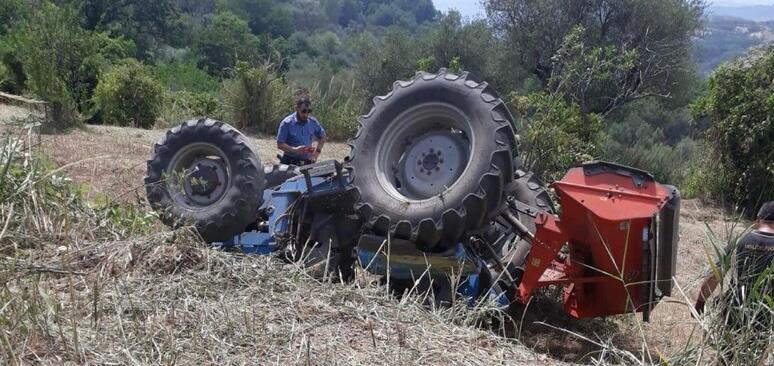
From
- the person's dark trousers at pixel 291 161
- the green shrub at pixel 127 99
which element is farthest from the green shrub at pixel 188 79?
the person's dark trousers at pixel 291 161

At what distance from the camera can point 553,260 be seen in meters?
4.93

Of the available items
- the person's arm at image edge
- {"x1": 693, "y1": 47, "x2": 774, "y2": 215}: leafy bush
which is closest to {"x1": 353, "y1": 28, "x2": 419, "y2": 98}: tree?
{"x1": 693, "y1": 47, "x2": 774, "y2": 215}: leafy bush

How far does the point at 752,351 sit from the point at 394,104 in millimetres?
3108

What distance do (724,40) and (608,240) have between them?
255 ft

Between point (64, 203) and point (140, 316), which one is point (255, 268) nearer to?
point (140, 316)

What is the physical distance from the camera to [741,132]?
44.8 feet

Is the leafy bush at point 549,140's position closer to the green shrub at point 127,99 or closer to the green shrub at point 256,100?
the green shrub at point 256,100

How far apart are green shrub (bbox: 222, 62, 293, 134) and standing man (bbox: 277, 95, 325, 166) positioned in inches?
396

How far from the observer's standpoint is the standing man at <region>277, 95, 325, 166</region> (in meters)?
7.14

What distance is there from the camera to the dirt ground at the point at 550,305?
460 cm

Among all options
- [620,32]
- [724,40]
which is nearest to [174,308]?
[620,32]

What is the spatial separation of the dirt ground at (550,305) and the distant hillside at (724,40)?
5095mm

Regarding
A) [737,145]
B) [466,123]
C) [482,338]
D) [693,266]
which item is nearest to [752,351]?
[482,338]

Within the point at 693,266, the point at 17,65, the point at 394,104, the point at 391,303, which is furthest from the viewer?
the point at 17,65
